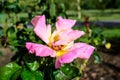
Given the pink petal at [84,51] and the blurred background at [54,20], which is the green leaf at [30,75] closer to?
the pink petal at [84,51]

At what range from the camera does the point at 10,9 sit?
128 inches

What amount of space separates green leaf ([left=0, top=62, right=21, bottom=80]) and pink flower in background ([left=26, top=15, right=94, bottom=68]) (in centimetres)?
23

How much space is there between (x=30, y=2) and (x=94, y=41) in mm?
844

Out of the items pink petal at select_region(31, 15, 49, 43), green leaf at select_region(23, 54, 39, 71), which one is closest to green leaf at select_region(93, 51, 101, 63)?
green leaf at select_region(23, 54, 39, 71)

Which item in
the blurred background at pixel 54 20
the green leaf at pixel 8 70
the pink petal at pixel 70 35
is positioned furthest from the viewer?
the blurred background at pixel 54 20

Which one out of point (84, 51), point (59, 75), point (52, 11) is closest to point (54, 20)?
point (52, 11)

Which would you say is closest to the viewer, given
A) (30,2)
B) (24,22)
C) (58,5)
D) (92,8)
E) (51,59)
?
(51,59)

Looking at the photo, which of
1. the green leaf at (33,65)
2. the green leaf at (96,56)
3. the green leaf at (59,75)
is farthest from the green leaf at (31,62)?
the green leaf at (96,56)

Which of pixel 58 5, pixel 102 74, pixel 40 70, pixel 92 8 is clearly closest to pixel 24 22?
pixel 58 5

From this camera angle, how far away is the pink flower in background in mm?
1460

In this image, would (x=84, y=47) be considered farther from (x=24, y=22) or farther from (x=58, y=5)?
(x=24, y=22)

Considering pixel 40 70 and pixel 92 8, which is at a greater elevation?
pixel 40 70

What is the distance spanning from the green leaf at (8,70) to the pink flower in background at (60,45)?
23 cm

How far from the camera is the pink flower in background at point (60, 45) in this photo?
1460 millimetres
